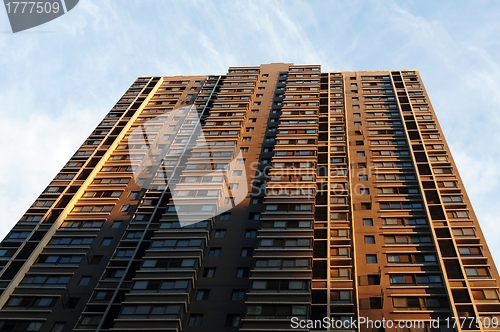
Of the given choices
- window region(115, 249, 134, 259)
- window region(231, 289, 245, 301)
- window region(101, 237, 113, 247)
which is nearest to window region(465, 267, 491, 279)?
window region(231, 289, 245, 301)

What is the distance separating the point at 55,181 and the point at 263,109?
29.2 m

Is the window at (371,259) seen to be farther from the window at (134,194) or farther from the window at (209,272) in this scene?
the window at (134,194)

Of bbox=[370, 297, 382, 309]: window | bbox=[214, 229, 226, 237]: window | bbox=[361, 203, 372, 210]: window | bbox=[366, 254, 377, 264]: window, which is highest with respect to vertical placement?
bbox=[361, 203, 372, 210]: window

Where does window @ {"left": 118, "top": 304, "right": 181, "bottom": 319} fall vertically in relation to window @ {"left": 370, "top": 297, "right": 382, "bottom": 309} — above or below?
below

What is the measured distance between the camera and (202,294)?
38281 millimetres

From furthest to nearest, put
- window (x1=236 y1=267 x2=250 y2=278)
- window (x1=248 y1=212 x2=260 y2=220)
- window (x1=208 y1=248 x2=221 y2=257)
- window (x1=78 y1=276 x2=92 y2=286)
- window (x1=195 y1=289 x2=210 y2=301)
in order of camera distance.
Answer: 1. window (x1=248 y1=212 x2=260 y2=220)
2. window (x1=208 y1=248 x2=221 y2=257)
3. window (x1=78 y1=276 x2=92 y2=286)
4. window (x1=236 y1=267 x2=250 y2=278)
5. window (x1=195 y1=289 x2=210 y2=301)

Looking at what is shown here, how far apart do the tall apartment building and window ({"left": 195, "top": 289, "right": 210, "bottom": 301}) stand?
0.11 meters

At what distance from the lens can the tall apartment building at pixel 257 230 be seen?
36.4 meters

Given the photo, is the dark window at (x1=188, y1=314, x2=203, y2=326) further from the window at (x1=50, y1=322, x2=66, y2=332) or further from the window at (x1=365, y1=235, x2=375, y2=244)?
the window at (x1=365, y1=235, x2=375, y2=244)

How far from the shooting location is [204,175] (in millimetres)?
49344

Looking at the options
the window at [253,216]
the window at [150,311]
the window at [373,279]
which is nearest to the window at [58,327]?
the window at [150,311]

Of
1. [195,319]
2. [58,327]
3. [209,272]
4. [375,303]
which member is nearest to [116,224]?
[58,327]

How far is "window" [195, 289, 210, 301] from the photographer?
38.0 m

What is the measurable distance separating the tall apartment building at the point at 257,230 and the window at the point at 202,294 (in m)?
0.11
